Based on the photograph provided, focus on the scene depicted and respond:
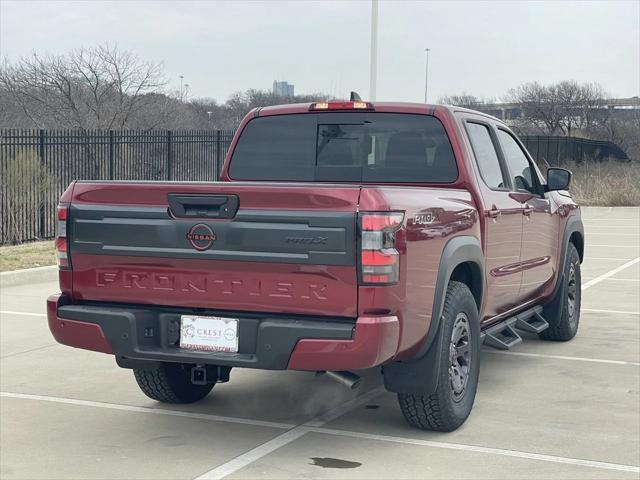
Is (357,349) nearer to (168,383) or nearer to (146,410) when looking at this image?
(168,383)

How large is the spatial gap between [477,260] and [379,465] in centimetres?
157

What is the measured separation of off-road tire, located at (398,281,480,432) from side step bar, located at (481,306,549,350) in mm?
599

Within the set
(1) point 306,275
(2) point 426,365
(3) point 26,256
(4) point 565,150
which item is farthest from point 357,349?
(4) point 565,150

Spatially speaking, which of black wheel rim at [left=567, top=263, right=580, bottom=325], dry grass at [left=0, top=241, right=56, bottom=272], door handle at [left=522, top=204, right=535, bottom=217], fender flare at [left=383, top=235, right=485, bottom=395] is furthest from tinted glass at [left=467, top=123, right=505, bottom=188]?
dry grass at [left=0, top=241, right=56, bottom=272]

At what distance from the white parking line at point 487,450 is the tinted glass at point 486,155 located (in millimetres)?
1969

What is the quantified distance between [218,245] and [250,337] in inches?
19.9

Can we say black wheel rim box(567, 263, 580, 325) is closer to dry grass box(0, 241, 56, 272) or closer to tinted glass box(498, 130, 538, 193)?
tinted glass box(498, 130, 538, 193)

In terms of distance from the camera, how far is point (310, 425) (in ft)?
20.3

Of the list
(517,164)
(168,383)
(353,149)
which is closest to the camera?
(168,383)

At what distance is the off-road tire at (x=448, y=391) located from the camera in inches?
228

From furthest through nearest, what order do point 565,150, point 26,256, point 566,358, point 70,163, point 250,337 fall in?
point 565,150 → point 70,163 → point 26,256 → point 566,358 → point 250,337

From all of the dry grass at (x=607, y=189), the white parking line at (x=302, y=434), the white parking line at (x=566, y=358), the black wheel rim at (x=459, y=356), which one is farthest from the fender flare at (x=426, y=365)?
the dry grass at (x=607, y=189)

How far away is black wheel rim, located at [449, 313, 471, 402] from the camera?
19.7 ft

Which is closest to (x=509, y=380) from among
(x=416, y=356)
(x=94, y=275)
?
(x=416, y=356)
